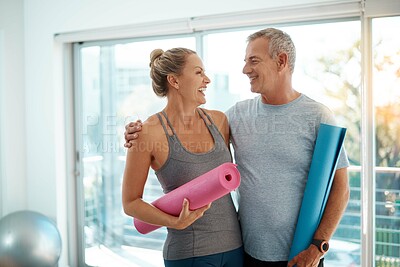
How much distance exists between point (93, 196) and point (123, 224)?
38 cm

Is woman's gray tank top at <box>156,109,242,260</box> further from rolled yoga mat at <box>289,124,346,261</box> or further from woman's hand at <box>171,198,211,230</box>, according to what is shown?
rolled yoga mat at <box>289,124,346,261</box>

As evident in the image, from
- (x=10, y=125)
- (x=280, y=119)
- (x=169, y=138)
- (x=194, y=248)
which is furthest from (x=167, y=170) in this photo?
(x=10, y=125)

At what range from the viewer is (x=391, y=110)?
2.83 m

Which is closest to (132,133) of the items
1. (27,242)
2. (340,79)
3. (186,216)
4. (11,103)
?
(186,216)

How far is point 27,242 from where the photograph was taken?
3.50 m

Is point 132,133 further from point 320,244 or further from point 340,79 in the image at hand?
point 340,79

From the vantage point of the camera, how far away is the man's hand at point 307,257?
1753 mm

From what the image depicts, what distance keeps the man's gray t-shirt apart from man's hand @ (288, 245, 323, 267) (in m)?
0.05

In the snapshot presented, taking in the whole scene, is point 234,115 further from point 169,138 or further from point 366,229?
point 366,229

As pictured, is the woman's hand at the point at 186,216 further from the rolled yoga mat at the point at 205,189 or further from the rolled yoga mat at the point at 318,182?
the rolled yoga mat at the point at 318,182

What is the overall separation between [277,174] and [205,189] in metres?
0.38

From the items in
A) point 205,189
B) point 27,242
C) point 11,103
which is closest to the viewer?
point 205,189

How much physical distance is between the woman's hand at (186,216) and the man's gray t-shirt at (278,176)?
0.27 m

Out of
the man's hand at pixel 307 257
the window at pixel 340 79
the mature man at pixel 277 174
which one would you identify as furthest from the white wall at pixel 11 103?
the man's hand at pixel 307 257
